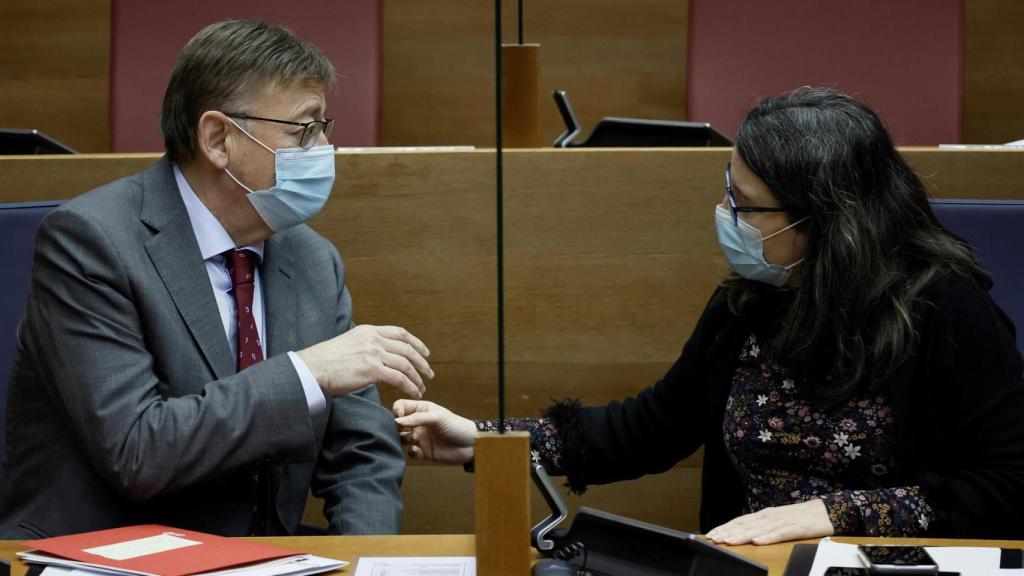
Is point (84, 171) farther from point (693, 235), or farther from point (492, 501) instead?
point (492, 501)

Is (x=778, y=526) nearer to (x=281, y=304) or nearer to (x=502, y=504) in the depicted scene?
(x=502, y=504)

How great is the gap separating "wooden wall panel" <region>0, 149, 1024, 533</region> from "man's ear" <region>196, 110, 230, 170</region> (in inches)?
15.3

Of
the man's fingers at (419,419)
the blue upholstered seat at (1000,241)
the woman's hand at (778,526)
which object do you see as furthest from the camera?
the blue upholstered seat at (1000,241)

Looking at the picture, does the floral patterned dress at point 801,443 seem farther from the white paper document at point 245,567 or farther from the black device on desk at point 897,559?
the white paper document at point 245,567

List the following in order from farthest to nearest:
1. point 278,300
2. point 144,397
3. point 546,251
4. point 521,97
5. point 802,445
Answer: point 521,97 < point 546,251 < point 278,300 < point 802,445 < point 144,397

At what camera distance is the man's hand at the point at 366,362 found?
153cm

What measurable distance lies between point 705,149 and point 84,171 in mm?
991

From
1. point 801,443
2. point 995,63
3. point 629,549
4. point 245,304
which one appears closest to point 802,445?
point 801,443

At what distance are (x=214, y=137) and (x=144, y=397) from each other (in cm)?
38

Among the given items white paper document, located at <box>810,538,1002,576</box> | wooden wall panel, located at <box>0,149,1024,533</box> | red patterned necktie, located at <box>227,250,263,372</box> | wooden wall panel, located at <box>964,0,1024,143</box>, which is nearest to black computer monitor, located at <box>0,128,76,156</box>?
wooden wall panel, located at <box>0,149,1024,533</box>

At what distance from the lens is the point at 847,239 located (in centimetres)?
158

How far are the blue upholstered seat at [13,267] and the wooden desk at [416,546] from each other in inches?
19.8

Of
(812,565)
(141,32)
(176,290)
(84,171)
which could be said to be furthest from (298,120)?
(141,32)

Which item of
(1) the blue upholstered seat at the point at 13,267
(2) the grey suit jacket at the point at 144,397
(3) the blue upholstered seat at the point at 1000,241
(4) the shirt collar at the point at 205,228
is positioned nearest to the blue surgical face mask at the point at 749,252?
(3) the blue upholstered seat at the point at 1000,241
